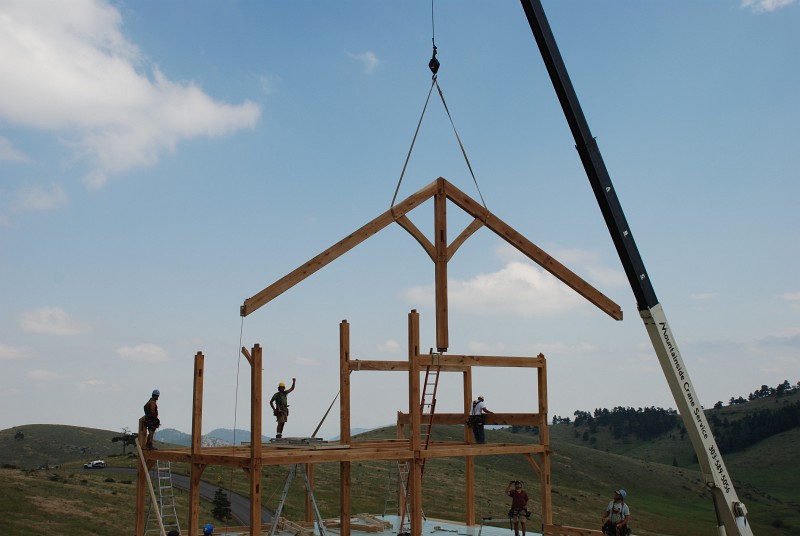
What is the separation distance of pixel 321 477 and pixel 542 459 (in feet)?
118

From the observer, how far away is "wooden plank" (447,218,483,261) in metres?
17.9

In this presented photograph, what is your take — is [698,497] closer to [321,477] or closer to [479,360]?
[321,477]

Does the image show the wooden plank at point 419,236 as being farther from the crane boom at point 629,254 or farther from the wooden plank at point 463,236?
the crane boom at point 629,254

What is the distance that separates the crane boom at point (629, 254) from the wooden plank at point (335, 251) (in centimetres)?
377

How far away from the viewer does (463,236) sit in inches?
718

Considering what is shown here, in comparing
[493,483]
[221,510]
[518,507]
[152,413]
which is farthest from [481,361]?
[493,483]

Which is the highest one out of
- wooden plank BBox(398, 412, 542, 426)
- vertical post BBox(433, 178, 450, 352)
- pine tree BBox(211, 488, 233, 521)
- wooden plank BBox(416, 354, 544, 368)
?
vertical post BBox(433, 178, 450, 352)

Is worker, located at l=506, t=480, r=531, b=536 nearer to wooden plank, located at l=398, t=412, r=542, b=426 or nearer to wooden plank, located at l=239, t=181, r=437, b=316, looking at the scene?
wooden plank, located at l=398, t=412, r=542, b=426

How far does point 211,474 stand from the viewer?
53750 millimetres

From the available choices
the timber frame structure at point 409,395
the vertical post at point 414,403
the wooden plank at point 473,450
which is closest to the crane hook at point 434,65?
the timber frame structure at point 409,395

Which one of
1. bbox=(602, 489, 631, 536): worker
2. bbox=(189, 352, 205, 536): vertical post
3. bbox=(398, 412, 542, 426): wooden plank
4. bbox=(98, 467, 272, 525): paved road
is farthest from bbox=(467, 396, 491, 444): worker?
bbox=(98, 467, 272, 525): paved road

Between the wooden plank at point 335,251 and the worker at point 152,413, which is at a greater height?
the wooden plank at point 335,251

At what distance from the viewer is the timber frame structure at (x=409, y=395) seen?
15047mm

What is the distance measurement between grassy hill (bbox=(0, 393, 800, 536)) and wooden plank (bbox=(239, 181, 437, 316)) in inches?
367
